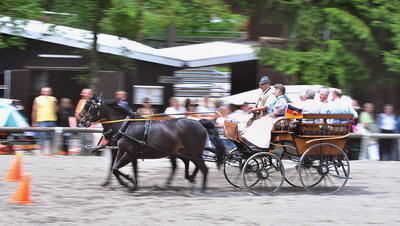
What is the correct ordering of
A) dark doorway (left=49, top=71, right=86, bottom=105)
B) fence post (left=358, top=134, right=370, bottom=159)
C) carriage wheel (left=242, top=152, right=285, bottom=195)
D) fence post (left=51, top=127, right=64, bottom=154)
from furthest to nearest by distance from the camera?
dark doorway (left=49, top=71, right=86, bottom=105) < fence post (left=358, top=134, right=370, bottom=159) < fence post (left=51, top=127, right=64, bottom=154) < carriage wheel (left=242, top=152, right=285, bottom=195)

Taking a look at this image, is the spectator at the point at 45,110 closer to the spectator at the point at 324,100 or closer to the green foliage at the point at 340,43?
the green foliage at the point at 340,43

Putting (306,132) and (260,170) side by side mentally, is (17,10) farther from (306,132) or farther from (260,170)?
→ (306,132)

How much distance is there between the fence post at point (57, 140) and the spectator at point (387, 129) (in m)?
7.58

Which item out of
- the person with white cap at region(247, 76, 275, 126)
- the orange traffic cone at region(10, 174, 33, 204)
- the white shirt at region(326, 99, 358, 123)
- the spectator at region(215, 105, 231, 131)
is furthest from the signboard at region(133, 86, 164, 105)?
the orange traffic cone at region(10, 174, 33, 204)

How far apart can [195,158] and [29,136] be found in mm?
5504

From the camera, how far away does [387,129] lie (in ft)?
48.1

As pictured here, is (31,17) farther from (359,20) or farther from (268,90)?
(359,20)

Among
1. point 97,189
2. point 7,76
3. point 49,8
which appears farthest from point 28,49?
point 97,189

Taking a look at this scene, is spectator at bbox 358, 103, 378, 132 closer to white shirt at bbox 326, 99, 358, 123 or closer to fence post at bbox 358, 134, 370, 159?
fence post at bbox 358, 134, 370, 159

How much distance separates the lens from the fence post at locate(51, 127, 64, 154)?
539 inches

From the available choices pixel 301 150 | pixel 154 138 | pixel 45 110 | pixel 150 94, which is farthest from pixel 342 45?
pixel 45 110

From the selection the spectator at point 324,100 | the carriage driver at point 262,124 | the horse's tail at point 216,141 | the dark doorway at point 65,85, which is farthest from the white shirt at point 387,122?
the dark doorway at point 65,85

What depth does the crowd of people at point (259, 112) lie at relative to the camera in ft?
32.6

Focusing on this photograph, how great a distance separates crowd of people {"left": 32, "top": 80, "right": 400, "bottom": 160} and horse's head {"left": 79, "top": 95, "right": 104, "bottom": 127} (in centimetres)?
101
